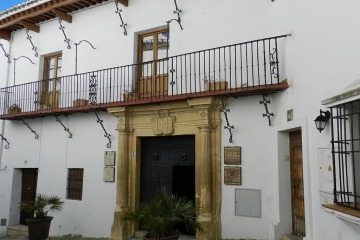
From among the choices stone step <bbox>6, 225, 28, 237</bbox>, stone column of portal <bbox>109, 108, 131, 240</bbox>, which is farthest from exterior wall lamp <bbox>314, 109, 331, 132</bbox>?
stone step <bbox>6, 225, 28, 237</bbox>

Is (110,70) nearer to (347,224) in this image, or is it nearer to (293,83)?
(293,83)

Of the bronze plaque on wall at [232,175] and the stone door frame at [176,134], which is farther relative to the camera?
the stone door frame at [176,134]

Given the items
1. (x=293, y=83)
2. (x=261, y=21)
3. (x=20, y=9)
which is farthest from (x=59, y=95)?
(x=293, y=83)

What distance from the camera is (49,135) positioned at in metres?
10.2

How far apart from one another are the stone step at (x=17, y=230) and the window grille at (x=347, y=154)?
895cm

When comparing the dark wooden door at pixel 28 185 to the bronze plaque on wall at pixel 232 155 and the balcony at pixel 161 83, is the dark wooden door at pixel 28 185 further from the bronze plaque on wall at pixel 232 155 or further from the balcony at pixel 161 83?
the bronze plaque on wall at pixel 232 155

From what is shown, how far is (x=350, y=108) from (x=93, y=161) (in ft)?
21.9

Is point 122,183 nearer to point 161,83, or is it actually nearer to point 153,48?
point 161,83

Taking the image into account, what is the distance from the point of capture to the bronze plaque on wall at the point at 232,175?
281 inches

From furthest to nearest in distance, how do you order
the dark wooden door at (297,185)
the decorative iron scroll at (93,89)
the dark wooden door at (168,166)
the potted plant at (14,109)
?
the potted plant at (14,109) → the decorative iron scroll at (93,89) → the dark wooden door at (168,166) → the dark wooden door at (297,185)

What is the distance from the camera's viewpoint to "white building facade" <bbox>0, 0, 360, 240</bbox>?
4.93 meters

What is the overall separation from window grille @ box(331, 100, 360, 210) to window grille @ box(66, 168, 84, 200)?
6853 millimetres

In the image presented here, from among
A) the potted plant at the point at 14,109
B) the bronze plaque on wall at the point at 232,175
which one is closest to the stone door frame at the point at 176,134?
the bronze plaque on wall at the point at 232,175

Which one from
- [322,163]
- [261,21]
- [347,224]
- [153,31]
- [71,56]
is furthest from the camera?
[71,56]
